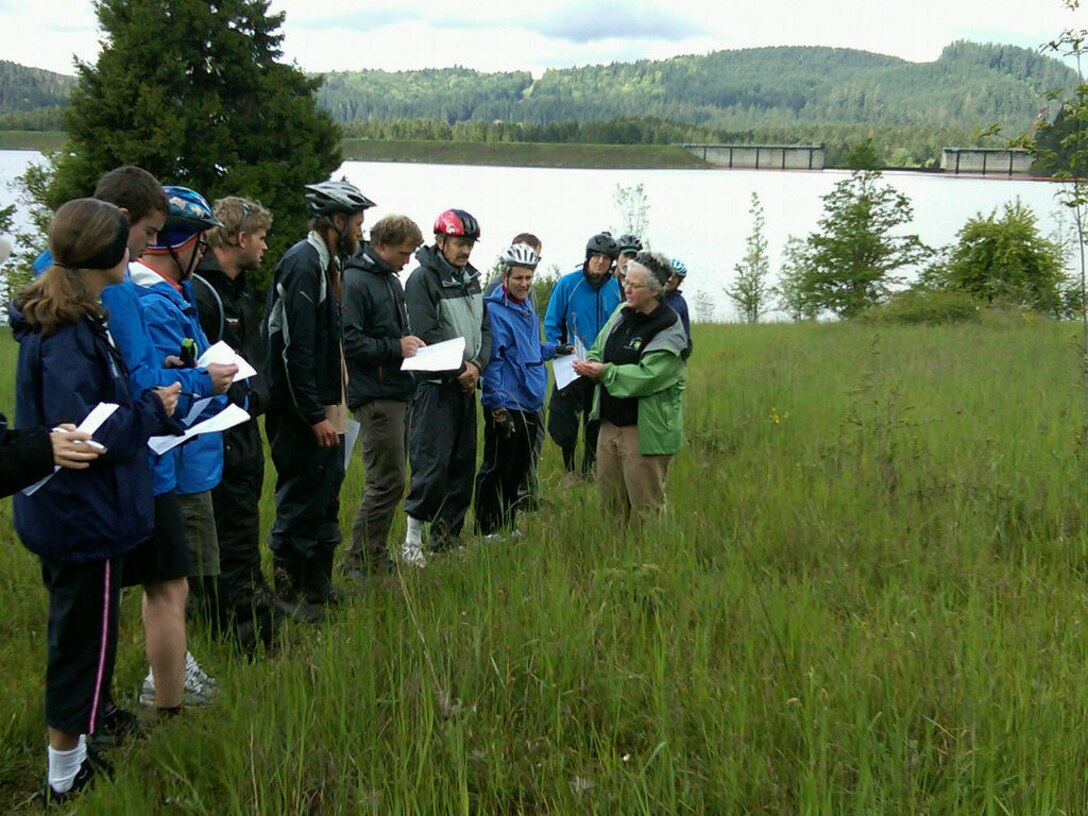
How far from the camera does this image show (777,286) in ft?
108

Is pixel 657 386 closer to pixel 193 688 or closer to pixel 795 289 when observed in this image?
pixel 193 688

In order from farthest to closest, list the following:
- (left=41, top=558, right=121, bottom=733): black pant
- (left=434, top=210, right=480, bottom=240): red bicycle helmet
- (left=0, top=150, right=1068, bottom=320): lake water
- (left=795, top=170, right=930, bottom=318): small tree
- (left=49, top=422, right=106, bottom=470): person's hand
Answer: (left=0, top=150, right=1068, bottom=320): lake water → (left=795, top=170, right=930, bottom=318): small tree → (left=434, top=210, right=480, bottom=240): red bicycle helmet → (left=41, top=558, right=121, bottom=733): black pant → (left=49, top=422, right=106, bottom=470): person's hand

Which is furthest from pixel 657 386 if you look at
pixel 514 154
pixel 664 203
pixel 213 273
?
pixel 514 154

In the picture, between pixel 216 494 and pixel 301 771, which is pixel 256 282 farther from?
pixel 301 771

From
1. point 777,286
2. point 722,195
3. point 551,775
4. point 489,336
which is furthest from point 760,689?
point 722,195

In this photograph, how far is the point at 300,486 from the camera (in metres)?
4.72

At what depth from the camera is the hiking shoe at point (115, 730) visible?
3.29 m

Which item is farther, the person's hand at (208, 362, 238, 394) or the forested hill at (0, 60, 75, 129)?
the forested hill at (0, 60, 75, 129)

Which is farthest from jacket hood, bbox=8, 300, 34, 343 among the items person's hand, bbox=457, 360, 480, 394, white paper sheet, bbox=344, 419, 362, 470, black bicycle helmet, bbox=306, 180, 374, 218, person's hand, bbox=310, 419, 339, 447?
person's hand, bbox=457, 360, 480, 394

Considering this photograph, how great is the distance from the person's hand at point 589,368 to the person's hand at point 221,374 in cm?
197

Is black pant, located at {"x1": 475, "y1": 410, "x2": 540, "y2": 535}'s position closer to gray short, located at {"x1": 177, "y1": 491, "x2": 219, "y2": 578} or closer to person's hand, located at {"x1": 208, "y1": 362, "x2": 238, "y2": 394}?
gray short, located at {"x1": 177, "y1": 491, "x2": 219, "y2": 578}

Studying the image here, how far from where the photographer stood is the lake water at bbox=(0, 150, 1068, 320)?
120 feet

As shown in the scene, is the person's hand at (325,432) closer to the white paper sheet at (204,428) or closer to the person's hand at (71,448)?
the white paper sheet at (204,428)

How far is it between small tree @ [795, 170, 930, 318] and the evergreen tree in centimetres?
1481
